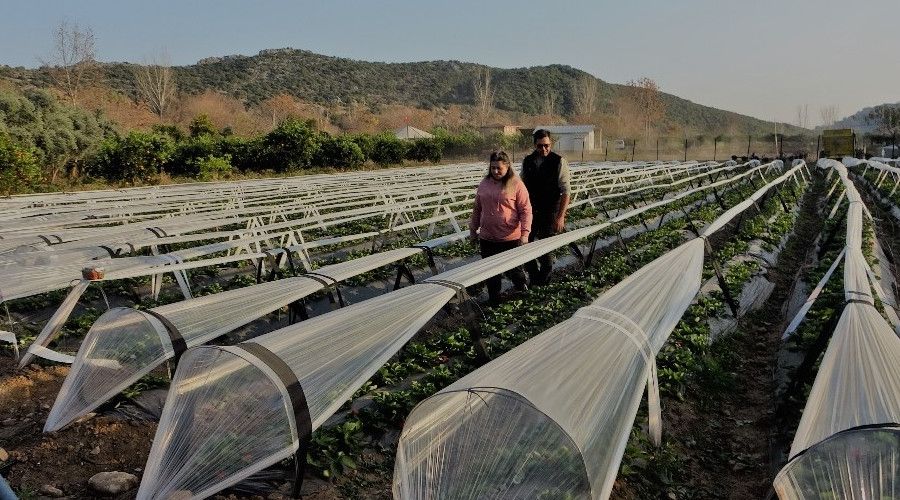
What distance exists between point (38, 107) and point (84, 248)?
16703mm

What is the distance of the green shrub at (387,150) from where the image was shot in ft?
97.5

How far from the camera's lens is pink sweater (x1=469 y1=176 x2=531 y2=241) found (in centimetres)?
575

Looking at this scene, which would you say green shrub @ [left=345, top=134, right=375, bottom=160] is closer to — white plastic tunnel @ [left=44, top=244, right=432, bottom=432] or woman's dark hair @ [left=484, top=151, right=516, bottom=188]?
woman's dark hair @ [left=484, top=151, right=516, bottom=188]

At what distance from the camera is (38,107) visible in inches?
764

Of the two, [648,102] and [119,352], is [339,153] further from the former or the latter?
[648,102]

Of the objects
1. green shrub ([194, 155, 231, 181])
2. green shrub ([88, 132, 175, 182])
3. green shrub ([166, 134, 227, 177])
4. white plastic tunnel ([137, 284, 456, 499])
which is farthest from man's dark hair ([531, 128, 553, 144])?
green shrub ([166, 134, 227, 177])

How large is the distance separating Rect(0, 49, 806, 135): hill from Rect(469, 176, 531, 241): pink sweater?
63.3m

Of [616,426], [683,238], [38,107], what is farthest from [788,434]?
[38,107]

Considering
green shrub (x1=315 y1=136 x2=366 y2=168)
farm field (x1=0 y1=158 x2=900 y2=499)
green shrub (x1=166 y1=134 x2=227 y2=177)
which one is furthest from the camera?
green shrub (x1=315 y1=136 x2=366 y2=168)

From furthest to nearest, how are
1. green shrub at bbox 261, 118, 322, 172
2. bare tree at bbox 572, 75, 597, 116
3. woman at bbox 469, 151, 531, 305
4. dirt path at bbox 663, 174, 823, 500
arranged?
bare tree at bbox 572, 75, 597, 116, green shrub at bbox 261, 118, 322, 172, woman at bbox 469, 151, 531, 305, dirt path at bbox 663, 174, 823, 500

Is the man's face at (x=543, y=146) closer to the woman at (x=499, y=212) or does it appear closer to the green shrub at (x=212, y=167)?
the woman at (x=499, y=212)

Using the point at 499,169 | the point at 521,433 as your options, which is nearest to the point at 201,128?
the point at 499,169

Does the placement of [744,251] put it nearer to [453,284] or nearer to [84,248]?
[453,284]

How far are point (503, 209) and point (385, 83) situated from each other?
99531 mm
